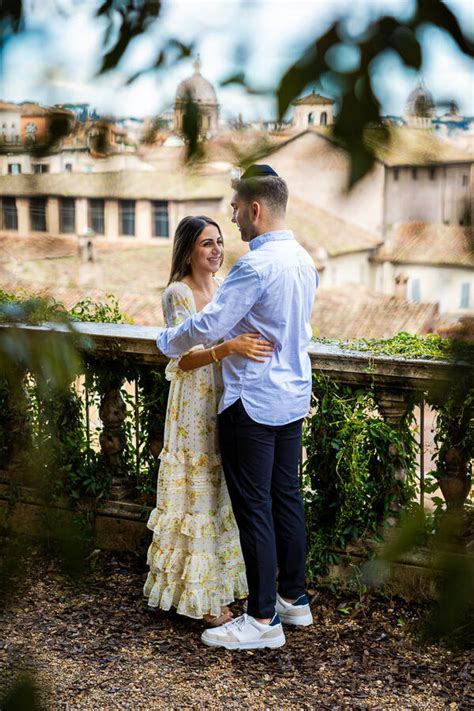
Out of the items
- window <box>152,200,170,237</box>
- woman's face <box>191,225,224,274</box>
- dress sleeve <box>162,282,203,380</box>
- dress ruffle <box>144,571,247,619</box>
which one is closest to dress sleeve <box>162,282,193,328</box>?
dress sleeve <box>162,282,203,380</box>

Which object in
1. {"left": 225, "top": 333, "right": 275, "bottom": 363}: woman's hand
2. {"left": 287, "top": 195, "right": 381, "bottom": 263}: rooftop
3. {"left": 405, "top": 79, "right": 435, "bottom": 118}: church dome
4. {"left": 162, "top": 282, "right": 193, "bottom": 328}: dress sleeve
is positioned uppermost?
{"left": 405, "top": 79, "right": 435, "bottom": 118}: church dome

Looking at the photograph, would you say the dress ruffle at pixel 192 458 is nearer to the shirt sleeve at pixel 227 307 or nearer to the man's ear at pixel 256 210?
the shirt sleeve at pixel 227 307

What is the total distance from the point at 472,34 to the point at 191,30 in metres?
0.26

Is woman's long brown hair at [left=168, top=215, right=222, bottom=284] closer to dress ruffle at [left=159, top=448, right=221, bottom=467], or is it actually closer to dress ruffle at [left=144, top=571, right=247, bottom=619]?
dress ruffle at [left=159, top=448, right=221, bottom=467]

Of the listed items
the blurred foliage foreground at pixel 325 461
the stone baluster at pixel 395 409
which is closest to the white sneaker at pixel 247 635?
the blurred foliage foreground at pixel 325 461

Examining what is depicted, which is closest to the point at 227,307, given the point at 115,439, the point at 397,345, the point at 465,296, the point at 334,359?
the point at 334,359

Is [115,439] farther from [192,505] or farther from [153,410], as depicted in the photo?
[192,505]

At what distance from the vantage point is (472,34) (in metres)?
0.75

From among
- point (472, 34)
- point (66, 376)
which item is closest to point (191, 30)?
point (472, 34)

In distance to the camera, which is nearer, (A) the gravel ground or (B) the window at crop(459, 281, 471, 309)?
(B) the window at crop(459, 281, 471, 309)

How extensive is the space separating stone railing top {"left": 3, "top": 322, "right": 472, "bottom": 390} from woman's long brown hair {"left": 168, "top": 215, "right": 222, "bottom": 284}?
1.16 feet

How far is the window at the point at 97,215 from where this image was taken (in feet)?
2.73

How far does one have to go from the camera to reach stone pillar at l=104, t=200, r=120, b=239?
0.83 meters

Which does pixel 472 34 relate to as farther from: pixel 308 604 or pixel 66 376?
pixel 308 604
